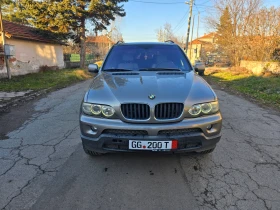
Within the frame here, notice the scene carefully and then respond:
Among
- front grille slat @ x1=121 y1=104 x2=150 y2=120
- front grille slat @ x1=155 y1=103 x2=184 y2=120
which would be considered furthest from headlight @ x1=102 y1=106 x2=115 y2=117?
front grille slat @ x1=155 y1=103 x2=184 y2=120

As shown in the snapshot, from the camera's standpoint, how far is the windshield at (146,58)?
12.2ft

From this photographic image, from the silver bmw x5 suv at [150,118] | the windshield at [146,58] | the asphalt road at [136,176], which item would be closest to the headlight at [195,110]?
the silver bmw x5 suv at [150,118]

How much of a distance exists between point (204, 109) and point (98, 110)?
4.29 feet

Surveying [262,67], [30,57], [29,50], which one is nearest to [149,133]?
[262,67]

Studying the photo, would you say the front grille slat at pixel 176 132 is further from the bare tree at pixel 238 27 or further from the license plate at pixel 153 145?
the bare tree at pixel 238 27

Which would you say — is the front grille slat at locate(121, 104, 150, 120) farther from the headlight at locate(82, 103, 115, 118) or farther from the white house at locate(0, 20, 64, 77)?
the white house at locate(0, 20, 64, 77)

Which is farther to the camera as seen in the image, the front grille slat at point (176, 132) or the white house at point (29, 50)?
the white house at point (29, 50)

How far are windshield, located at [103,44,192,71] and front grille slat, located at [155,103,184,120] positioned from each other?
1260mm

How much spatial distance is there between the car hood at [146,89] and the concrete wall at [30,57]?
1135 cm

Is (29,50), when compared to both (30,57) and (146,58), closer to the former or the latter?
(30,57)

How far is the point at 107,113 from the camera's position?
2.54 meters

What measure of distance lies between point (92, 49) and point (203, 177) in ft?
149

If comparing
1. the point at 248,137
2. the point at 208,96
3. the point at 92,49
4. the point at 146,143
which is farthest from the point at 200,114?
the point at 92,49

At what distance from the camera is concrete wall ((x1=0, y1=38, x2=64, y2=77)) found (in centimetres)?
1337
